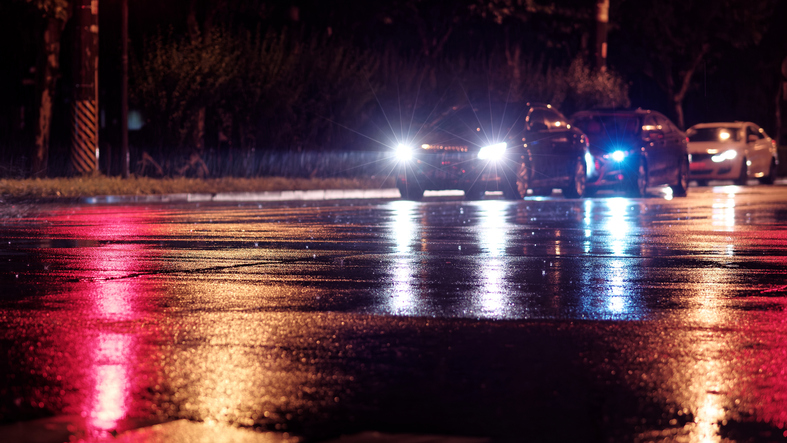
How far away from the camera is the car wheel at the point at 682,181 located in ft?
90.3

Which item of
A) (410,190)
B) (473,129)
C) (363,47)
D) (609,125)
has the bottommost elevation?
(410,190)

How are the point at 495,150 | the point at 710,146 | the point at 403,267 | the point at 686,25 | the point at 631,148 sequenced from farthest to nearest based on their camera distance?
the point at 686,25 → the point at 710,146 → the point at 631,148 → the point at 495,150 → the point at 403,267

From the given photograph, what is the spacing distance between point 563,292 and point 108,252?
5598mm

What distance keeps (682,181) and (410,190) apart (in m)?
6.36

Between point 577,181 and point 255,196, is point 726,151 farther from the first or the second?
point 255,196

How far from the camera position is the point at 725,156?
112 ft

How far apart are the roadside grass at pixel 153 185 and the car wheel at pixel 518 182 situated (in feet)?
19.0

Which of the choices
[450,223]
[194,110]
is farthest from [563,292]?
[194,110]

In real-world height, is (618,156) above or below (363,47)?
below

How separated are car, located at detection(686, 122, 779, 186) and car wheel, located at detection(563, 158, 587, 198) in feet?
29.9

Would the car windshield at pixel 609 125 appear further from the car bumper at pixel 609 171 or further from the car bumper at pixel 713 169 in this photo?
the car bumper at pixel 713 169

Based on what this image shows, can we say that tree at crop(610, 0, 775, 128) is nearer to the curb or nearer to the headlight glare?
the curb

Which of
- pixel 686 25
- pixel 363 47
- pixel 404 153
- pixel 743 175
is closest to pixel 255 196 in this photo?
pixel 404 153

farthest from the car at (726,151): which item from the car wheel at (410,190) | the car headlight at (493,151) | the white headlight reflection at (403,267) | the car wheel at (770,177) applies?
the white headlight reflection at (403,267)
